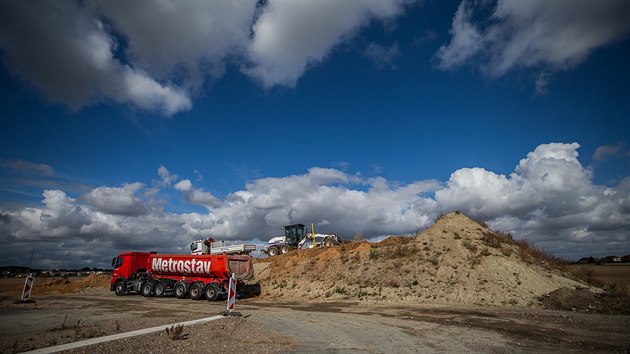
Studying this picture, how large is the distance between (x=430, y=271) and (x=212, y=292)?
15.8m

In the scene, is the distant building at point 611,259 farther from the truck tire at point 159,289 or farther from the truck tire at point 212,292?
the truck tire at point 159,289

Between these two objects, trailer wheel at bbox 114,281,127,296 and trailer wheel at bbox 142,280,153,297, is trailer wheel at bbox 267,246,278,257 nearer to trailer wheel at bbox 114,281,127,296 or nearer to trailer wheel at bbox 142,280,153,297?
trailer wheel at bbox 142,280,153,297

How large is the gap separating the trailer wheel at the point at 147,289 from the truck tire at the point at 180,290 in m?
2.83

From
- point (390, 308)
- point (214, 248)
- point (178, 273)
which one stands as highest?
point (214, 248)

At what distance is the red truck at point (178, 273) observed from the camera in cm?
2420

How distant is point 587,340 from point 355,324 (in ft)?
24.5

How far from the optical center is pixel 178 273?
26312 mm

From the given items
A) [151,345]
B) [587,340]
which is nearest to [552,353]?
[587,340]

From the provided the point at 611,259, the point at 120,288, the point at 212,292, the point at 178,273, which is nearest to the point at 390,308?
the point at 212,292

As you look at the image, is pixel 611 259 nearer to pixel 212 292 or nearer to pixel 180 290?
pixel 212 292

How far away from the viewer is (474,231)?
30.4 metres

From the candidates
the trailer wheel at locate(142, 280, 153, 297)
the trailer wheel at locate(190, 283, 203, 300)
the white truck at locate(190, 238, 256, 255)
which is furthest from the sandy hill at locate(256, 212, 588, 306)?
the trailer wheel at locate(142, 280, 153, 297)

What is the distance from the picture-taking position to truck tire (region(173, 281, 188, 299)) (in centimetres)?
2527

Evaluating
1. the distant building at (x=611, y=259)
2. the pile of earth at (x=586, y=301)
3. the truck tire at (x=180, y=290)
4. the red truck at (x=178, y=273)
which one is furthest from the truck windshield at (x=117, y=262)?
the distant building at (x=611, y=259)
